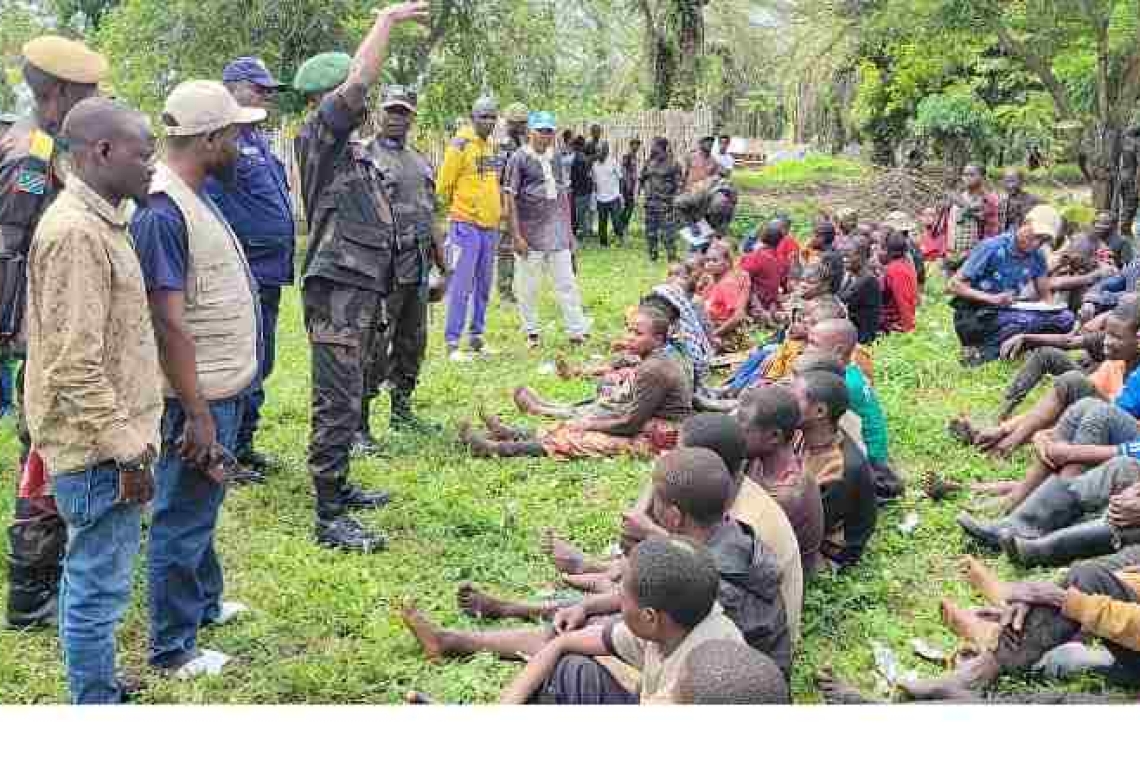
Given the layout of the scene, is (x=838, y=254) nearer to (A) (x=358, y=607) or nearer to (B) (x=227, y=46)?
(A) (x=358, y=607)

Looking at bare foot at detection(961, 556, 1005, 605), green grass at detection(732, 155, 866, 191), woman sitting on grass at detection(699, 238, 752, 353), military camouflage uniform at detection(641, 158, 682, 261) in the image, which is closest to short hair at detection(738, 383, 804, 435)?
bare foot at detection(961, 556, 1005, 605)

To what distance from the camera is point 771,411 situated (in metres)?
4.21

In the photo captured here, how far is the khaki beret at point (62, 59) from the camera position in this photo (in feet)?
13.5

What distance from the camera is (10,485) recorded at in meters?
5.64

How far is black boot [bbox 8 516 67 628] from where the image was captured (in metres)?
4.05

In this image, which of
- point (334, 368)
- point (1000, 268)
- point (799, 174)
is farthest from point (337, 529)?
point (799, 174)

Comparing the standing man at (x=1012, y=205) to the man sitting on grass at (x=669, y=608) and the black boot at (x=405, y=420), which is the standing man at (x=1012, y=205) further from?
the man sitting on grass at (x=669, y=608)

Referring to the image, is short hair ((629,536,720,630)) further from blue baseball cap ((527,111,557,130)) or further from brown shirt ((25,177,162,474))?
blue baseball cap ((527,111,557,130))

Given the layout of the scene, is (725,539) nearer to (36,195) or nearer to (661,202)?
(36,195)

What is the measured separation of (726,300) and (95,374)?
6.95 meters

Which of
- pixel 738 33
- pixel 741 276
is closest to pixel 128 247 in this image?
pixel 741 276

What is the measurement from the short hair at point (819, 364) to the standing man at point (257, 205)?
241 cm
